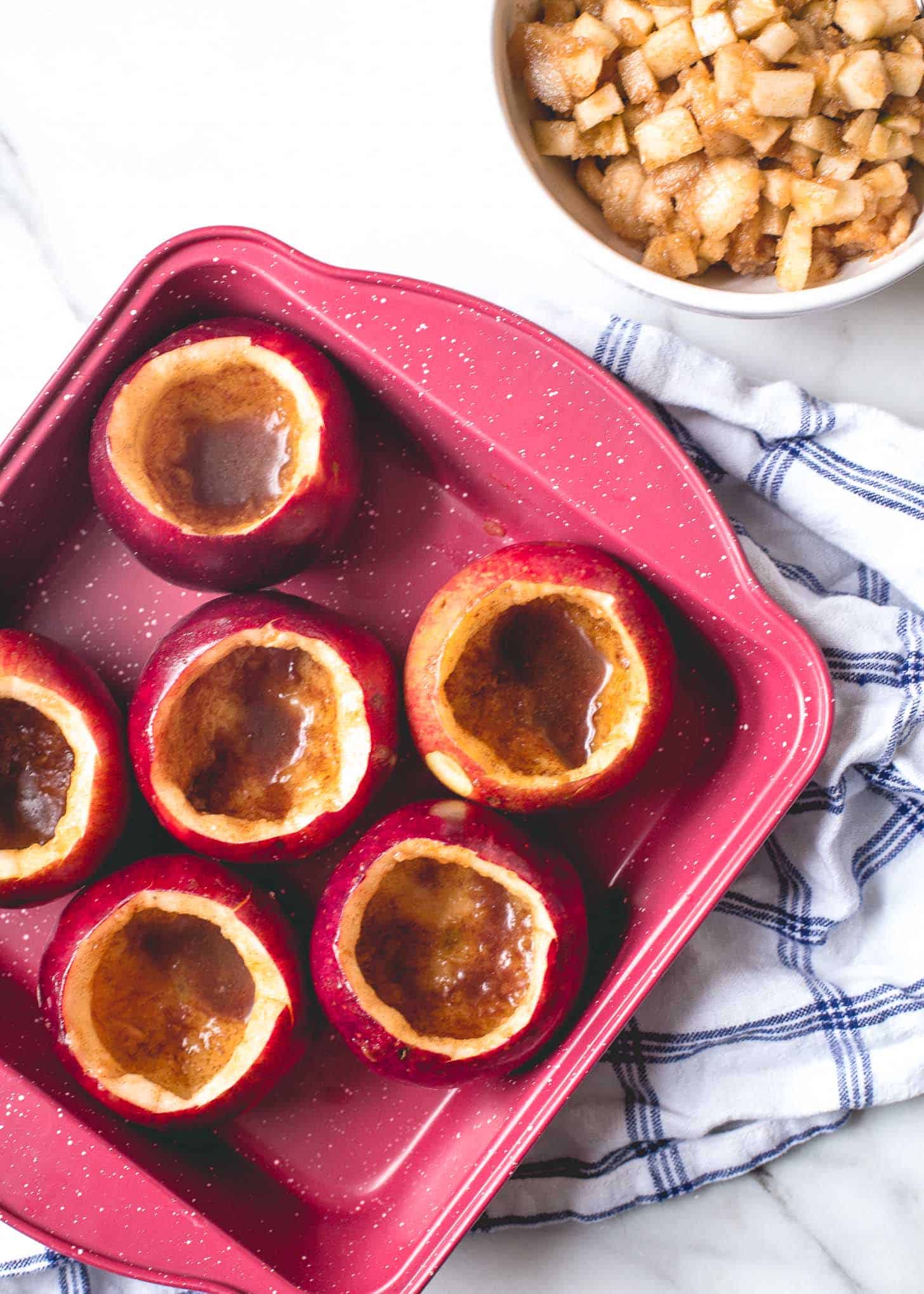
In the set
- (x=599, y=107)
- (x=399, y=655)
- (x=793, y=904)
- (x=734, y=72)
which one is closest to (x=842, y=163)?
(x=734, y=72)

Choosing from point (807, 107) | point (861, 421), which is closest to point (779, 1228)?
point (861, 421)

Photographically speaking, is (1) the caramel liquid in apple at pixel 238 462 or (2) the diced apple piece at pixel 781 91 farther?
(1) the caramel liquid in apple at pixel 238 462

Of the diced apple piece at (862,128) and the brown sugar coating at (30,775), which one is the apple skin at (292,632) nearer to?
the brown sugar coating at (30,775)

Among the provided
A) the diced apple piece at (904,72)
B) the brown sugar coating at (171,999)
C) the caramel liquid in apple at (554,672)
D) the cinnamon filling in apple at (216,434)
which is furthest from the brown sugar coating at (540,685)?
the diced apple piece at (904,72)

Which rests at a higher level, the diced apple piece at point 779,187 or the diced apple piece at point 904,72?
the diced apple piece at point 904,72

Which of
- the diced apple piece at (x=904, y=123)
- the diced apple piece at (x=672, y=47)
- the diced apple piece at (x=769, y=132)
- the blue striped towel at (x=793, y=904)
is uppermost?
the diced apple piece at (x=672, y=47)

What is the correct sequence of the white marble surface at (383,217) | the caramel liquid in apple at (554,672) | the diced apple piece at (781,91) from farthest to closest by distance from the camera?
the white marble surface at (383,217) < the caramel liquid in apple at (554,672) < the diced apple piece at (781,91)

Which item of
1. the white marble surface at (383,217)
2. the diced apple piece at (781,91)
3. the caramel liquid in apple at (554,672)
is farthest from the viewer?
the white marble surface at (383,217)
